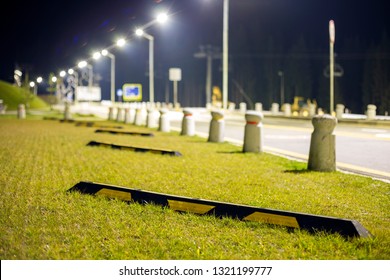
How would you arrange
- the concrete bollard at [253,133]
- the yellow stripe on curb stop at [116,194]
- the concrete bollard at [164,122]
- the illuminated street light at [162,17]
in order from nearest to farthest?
the yellow stripe on curb stop at [116,194] → the concrete bollard at [253,133] → the concrete bollard at [164,122] → the illuminated street light at [162,17]

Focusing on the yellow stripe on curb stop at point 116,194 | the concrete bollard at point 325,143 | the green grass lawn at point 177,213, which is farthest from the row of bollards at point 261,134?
the yellow stripe on curb stop at point 116,194

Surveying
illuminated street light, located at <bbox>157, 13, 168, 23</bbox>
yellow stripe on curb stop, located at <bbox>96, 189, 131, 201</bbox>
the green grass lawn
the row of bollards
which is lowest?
the green grass lawn

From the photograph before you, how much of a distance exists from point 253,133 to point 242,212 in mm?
8848

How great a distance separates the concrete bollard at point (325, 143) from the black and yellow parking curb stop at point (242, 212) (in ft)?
14.9

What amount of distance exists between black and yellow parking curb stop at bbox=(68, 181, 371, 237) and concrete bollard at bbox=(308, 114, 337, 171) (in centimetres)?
456

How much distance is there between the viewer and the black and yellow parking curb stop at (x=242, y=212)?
6.20 metres

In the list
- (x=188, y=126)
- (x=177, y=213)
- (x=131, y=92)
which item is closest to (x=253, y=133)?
(x=188, y=126)

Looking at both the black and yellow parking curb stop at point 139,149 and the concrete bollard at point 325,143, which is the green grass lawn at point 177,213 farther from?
the black and yellow parking curb stop at point 139,149

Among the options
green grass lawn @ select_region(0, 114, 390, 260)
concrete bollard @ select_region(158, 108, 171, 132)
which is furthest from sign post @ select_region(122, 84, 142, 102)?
green grass lawn @ select_region(0, 114, 390, 260)

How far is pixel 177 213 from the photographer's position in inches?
291

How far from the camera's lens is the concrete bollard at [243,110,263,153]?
1553 cm

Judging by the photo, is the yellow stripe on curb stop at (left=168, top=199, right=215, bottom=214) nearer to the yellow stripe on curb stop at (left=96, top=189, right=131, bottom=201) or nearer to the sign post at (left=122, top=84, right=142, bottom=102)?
the yellow stripe on curb stop at (left=96, top=189, right=131, bottom=201)

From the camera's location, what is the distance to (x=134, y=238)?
613cm

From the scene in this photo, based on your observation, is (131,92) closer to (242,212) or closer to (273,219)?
(242,212)
